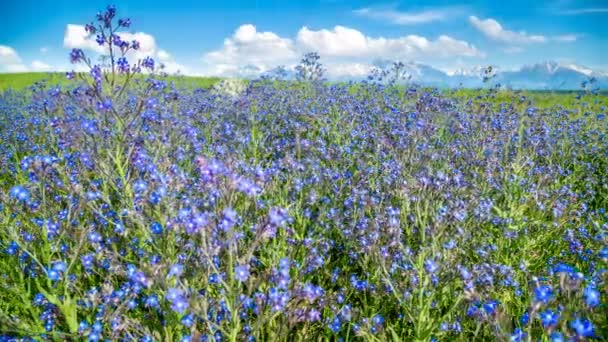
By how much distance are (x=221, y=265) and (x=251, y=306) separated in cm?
61

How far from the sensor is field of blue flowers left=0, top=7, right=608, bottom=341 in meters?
2.58

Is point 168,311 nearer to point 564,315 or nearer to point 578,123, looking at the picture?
point 564,315

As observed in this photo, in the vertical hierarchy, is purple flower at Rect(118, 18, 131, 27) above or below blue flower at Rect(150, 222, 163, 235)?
above

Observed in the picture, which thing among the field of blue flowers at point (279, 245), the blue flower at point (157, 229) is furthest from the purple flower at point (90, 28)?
the blue flower at point (157, 229)

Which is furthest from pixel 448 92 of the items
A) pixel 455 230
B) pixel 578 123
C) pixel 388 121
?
pixel 455 230

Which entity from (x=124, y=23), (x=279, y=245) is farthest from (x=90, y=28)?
(x=279, y=245)

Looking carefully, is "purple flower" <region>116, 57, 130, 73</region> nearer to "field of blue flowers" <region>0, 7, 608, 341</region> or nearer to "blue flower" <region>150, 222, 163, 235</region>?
"field of blue flowers" <region>0, 7, 608, 341</region>

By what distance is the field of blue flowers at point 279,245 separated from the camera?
258 centimetres

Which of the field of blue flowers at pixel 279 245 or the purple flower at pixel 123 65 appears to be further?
the purple flower at pixel 123 65

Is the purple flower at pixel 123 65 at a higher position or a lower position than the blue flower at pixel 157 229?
higher

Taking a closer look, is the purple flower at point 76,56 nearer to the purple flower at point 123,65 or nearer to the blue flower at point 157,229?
the purple flower at point 123,65

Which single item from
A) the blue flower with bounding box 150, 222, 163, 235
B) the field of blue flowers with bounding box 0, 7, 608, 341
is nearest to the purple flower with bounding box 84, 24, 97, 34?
the field of blue flowers with bounding box 0, 7, 608, 341

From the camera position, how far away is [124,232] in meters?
3.03

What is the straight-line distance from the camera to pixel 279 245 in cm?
376
